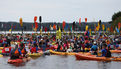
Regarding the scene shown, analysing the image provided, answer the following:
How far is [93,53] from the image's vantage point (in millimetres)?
34750

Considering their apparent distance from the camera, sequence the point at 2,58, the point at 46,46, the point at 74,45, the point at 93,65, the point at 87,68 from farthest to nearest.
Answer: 1. the point at 46,46
2. the point at 74,45
3. the point at 2,58
4. the point at 93,65
5. the point at 87,68

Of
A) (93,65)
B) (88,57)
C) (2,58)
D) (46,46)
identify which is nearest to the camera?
(93,65)

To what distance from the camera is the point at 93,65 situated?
30.2 metres

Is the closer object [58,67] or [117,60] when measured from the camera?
[58,67]

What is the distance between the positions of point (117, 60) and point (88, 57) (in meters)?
3.07

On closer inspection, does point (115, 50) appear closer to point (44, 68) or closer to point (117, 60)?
point (117, 60)

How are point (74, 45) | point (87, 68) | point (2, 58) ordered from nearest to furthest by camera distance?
1. point (87, 68)
2. point (2, 58)
3. point (74, 45)

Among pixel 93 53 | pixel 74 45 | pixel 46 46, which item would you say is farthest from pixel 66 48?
pixel 93 53

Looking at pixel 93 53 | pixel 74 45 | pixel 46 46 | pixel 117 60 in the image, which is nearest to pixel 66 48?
Result: pixel 74 45

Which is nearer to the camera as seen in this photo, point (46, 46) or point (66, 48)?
point (66, 48)

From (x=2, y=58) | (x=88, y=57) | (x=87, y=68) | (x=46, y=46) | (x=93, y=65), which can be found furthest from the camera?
(x=46, y=46)

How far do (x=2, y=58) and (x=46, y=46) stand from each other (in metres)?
9.83

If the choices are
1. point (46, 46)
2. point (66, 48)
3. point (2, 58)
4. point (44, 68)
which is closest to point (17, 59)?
point (44, 68)

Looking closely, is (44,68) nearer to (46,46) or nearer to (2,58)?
(2,58)
